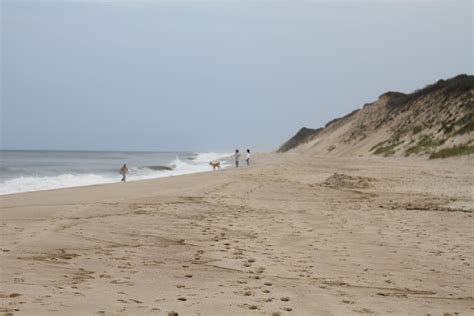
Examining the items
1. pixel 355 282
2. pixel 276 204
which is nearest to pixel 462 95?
pixel 276 204

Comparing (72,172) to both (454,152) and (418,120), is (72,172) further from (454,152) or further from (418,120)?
(418,120)

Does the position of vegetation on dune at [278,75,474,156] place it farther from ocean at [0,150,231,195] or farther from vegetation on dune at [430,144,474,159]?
ocean at [0,150,231,195]

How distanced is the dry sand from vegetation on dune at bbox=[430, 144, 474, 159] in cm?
2080

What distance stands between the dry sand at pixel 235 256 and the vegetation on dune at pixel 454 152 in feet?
68.2

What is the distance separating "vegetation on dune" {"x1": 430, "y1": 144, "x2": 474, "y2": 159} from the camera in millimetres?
35000

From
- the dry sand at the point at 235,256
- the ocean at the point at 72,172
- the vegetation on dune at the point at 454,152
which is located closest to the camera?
the dry sand at the point at 235,256

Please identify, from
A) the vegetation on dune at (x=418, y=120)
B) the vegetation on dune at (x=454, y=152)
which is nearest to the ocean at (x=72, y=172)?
the vegetation on dune at (x=418, y=120)

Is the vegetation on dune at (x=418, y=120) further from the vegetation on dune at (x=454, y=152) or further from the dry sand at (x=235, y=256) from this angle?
the dry sand at (x=235, y=256)

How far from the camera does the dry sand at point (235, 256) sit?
5.41 m

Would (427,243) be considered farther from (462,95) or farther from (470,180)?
(462,95)

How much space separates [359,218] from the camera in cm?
1237

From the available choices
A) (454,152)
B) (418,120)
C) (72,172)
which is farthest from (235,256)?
(418,120)

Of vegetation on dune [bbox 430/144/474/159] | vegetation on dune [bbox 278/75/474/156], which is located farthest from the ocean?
vegetation on dune [bbox 430/144/474/159]

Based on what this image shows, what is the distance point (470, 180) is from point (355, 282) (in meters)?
15.8
